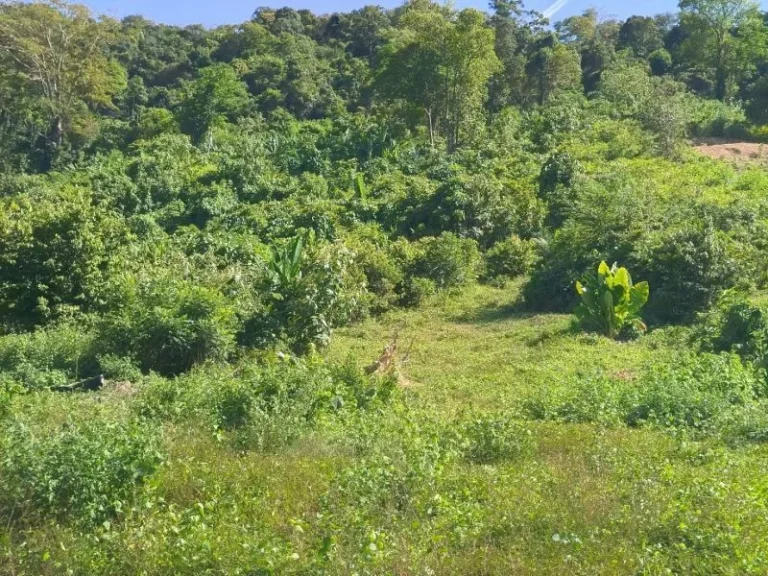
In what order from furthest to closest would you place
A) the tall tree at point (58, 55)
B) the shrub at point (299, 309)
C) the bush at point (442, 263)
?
the tall tree at point (58, 55) < the bush at point (442, 263) < the shrub at point (299, 309)

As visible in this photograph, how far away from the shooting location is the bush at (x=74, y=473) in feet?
14.7

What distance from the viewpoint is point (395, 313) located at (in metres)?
15.1

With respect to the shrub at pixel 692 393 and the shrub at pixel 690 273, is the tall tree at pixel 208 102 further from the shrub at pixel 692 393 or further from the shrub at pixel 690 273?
the shrub at pixel 692 393

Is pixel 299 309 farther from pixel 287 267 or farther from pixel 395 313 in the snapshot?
pixel 395 313

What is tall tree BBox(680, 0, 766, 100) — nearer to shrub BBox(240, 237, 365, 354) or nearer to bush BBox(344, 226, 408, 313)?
bush BBox(344, 226, 408, 313)

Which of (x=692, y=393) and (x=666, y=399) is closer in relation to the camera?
(x=666, y=399)

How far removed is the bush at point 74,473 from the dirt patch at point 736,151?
21.7m

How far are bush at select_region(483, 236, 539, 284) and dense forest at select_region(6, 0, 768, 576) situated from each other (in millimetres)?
69

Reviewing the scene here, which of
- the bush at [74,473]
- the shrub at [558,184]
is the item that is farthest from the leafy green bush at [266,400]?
the shrub at [558,184]

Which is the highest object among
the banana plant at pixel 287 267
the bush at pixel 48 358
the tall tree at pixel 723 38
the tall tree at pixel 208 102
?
the tall tree at pixel 723 38

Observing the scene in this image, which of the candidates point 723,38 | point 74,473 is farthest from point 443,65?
point 74,473

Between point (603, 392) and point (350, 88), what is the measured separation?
29.6 m

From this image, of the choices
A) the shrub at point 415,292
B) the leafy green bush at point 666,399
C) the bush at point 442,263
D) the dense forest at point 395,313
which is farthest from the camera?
the bush at point 442,263

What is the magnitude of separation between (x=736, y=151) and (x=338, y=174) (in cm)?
1214
